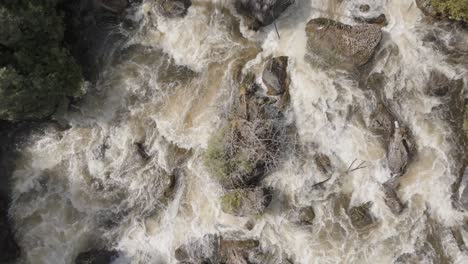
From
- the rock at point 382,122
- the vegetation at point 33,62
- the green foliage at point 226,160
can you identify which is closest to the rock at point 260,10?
the green foliage at point 226,160

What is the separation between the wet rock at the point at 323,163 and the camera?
1609 centimetres

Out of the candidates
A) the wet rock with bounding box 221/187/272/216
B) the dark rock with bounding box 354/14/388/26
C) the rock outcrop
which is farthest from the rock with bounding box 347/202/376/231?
the dark rock with bounding box 354/14/388/26

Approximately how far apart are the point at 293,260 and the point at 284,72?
7110 millimetres

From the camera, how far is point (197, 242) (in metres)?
15.9

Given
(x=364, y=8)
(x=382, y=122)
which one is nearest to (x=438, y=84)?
(x=382, y=122)

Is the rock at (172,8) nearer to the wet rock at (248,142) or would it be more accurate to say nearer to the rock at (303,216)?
the wet rock at (248,142)

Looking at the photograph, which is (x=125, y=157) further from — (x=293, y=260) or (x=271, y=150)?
(x=293, y=260)

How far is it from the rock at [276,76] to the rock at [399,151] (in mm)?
4526

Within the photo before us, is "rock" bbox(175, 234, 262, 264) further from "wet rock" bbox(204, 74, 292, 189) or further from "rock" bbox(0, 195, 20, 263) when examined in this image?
"rock" bbox(0, 195, 20, 263)

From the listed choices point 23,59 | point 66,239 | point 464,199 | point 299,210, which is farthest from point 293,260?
point 23,59

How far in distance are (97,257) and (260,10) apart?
1122 centimetres

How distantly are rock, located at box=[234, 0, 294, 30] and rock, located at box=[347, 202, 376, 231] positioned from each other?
8009mm

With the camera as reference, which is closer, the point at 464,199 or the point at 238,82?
the point at 464,199

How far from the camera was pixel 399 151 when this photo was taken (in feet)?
51.9
